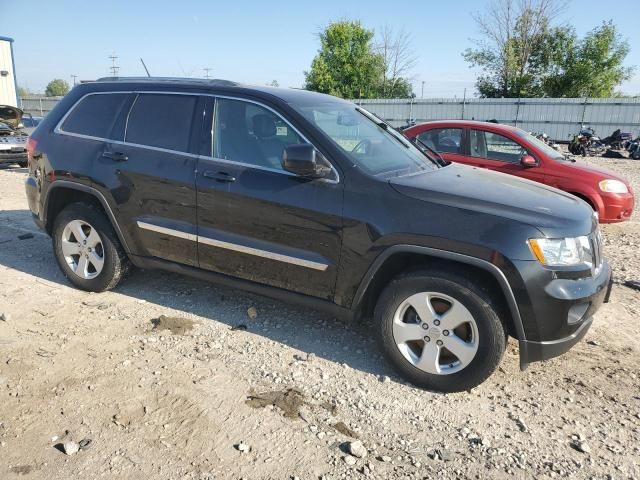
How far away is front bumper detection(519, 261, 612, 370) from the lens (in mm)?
2928

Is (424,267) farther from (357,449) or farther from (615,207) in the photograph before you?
(615,207)

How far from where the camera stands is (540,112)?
85.6 ft

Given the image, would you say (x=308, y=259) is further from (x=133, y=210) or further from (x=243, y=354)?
(x=133, y=210)

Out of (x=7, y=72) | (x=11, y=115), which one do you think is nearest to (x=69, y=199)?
(x=11, y=115)

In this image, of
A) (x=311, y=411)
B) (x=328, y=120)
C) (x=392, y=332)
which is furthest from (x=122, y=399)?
(x=328, y=120)

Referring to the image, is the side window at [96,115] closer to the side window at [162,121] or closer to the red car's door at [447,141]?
the side window at [162,121]

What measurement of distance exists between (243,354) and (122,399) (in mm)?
887

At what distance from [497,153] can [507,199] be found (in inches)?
189

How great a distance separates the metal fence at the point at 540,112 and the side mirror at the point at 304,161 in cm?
2533

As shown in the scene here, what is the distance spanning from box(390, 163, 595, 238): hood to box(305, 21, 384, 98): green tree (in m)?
47.9

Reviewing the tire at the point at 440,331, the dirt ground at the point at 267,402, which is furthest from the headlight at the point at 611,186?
the tire at the point at 440,331

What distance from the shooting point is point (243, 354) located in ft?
12.1

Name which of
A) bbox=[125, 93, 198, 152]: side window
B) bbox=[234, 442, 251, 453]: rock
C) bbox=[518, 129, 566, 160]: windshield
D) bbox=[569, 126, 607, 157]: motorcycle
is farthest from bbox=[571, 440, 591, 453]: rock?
bbox=[569, 126, 607, 157]: motorcycle

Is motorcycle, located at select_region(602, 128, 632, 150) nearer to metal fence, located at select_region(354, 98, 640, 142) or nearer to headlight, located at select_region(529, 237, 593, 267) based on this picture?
metal fence, located at select_region(354, 98, 640, 142)
